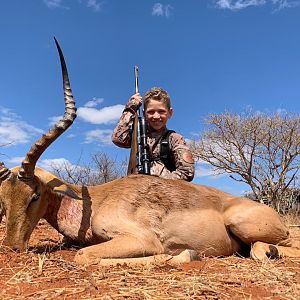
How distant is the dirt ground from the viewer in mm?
2567

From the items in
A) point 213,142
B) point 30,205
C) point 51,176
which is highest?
point 213,142

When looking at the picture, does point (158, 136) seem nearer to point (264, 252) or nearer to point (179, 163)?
point (179, 163)

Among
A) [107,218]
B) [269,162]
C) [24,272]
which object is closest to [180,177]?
[107,218]

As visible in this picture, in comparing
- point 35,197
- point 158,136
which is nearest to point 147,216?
point 35,197

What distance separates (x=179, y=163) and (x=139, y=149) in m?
0.55

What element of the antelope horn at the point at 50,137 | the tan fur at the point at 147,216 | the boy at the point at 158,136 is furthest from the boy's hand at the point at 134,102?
the antelope horn at the point at 50,137

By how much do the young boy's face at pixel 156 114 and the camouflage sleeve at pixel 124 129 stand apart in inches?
9.3

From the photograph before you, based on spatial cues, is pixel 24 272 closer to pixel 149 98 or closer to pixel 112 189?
pixel 112 189

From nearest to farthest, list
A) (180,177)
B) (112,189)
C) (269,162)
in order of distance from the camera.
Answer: (112,189) < (180,177) < (269,162)

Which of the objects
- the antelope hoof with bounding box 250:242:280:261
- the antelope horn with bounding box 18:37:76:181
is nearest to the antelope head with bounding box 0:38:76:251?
the antelope horn with bounding box 18:37:76:181

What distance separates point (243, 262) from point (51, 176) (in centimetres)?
222

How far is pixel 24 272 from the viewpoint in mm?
3127

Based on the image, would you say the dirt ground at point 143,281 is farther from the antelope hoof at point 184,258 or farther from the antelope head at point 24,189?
the antelope head at point 24,189

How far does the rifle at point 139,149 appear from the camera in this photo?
17.6ft
